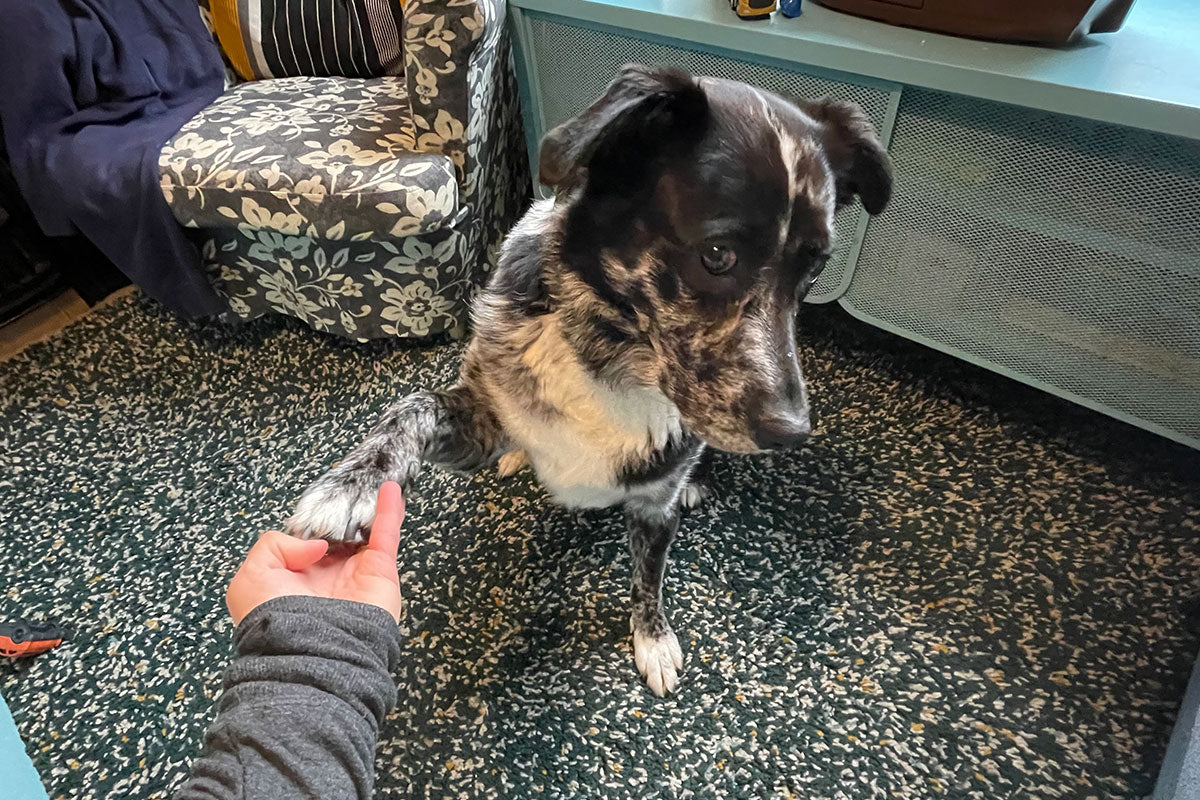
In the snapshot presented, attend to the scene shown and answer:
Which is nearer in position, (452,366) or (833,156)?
(833,156)

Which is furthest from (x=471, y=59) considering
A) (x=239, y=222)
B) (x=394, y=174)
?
(x=239, y=222)

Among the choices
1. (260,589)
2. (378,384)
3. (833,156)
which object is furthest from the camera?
(378,384)

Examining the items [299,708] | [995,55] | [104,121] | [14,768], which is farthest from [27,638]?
[995,55]

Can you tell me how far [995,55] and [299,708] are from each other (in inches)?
68.0

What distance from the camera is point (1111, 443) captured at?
1.83 m

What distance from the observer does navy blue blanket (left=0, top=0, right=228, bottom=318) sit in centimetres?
188

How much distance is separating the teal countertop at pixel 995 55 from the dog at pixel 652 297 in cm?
49

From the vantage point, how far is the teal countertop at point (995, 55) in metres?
1.34

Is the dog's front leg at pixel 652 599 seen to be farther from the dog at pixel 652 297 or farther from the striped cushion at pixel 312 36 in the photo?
the striped cushion at pixel 312 36

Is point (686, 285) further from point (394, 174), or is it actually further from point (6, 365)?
point (6, 365)

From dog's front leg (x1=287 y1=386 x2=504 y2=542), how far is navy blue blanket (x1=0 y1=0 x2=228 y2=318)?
1200 millimetres

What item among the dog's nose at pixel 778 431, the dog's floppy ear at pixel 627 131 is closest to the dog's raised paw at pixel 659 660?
the dog's nose at pixel 778 431

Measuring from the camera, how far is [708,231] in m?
0.97

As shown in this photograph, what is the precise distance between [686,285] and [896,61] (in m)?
0.91
